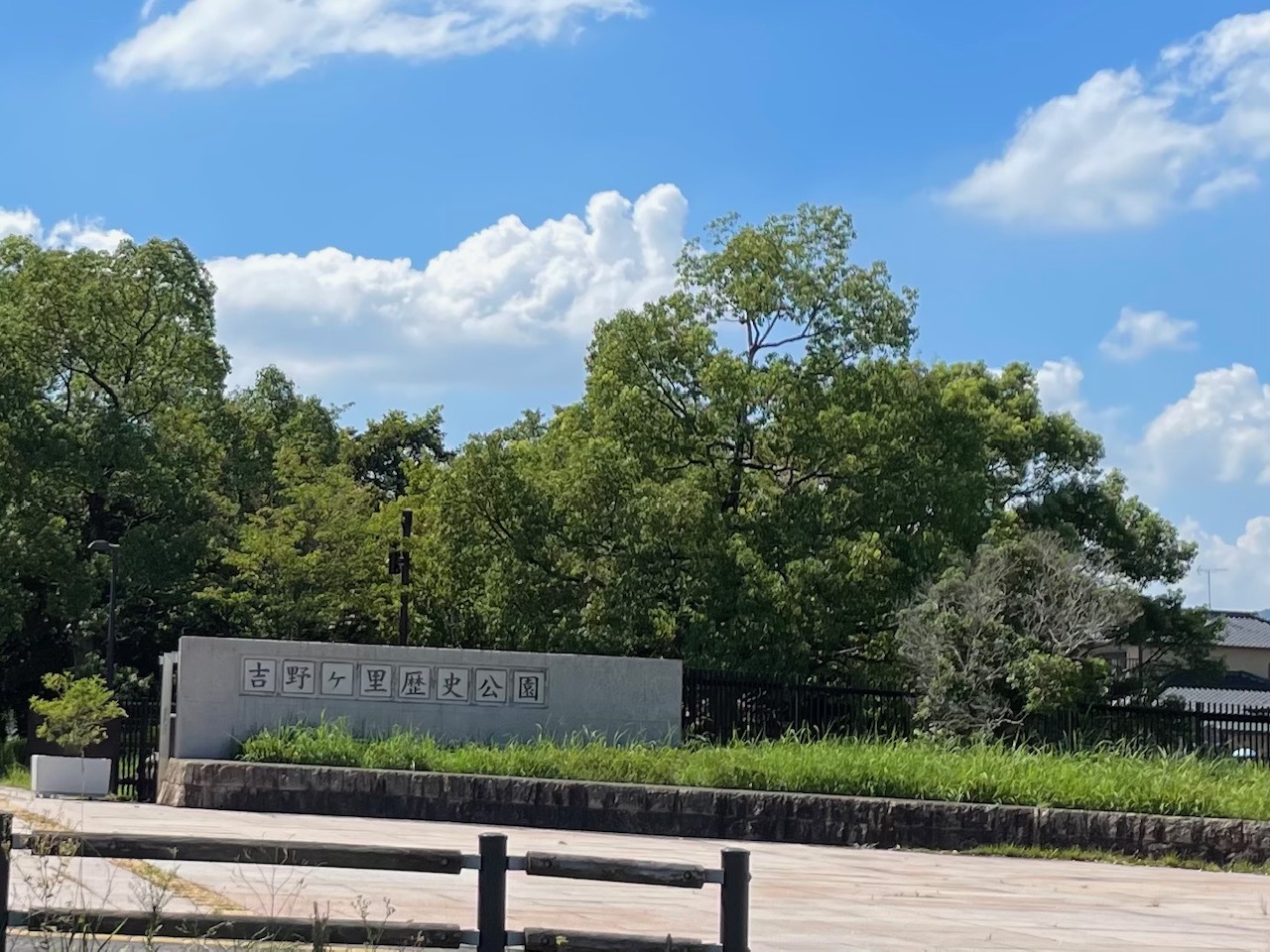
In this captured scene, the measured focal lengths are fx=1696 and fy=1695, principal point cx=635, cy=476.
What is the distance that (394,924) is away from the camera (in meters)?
7.81

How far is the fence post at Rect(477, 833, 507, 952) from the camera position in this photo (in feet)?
25.6

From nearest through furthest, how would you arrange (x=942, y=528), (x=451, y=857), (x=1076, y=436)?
(x=451, y=857) → (x=942, y=528) → (x=1076, y=436)

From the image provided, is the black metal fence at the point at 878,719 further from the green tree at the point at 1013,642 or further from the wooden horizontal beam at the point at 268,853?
the wooden horizontal beam at the point at 268,853

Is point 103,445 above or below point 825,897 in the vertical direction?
above

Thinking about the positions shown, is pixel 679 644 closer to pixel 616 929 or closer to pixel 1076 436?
pixel 1076 436

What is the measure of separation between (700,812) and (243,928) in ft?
34.8

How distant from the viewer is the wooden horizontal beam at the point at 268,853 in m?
7.89

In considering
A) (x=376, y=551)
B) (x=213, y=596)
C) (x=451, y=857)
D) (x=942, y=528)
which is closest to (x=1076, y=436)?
(x=942, y=528)

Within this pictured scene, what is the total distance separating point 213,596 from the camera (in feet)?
135

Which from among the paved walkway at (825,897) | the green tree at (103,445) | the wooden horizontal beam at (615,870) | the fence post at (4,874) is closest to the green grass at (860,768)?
the paved walkway at (825,897)

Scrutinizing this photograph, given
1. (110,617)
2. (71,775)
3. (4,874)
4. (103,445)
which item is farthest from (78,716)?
(103,445)

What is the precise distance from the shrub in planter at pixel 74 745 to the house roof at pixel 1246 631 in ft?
172

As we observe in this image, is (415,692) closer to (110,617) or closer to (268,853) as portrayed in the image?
(268,853)

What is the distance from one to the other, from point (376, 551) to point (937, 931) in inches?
1250
